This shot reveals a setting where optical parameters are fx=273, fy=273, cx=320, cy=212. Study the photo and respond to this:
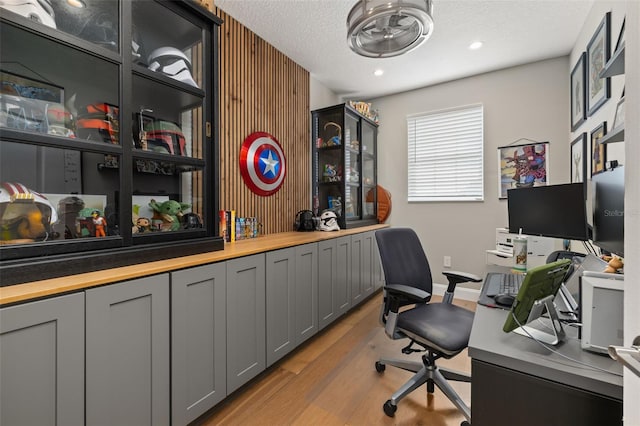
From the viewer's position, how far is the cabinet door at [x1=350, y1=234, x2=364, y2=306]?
3.03 m

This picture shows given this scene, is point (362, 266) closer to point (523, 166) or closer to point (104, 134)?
point (523, 166)

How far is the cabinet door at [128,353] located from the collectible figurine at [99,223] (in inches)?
13.3

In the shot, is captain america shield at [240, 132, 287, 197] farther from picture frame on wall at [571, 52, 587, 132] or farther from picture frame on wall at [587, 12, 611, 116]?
picture frame on wall at [571, 52, 587, 132]

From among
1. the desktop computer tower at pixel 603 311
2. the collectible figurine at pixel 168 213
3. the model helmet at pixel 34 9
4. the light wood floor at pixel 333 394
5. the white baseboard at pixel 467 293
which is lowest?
the light wood floor at pixel 333 394

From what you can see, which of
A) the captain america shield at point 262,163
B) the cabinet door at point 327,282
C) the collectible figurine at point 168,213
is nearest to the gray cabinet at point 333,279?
the cabinet door at point 327,282

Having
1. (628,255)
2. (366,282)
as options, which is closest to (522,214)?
(628,255)

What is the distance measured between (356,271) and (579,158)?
2.37 metres

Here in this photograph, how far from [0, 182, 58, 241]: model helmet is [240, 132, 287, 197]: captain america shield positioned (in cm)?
145

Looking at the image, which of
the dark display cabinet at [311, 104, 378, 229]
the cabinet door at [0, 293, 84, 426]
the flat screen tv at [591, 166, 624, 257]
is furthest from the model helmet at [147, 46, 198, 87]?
the flat screen tv at [591, 166, 624, 257]

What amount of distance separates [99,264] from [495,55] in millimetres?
3828

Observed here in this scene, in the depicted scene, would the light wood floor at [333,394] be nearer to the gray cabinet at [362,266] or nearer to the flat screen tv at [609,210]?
the gray cabinet at [362,266]

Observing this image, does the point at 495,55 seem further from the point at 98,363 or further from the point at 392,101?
the point at 98,363

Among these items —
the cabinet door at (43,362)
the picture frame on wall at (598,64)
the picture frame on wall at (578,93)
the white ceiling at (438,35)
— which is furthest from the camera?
the picture frame on wall at (578,93)

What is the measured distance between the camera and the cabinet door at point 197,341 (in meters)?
1.36
